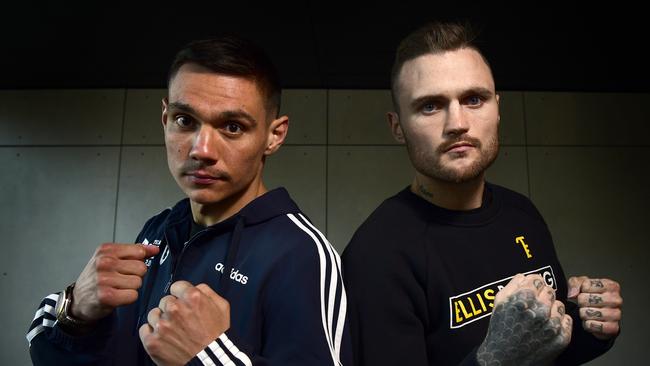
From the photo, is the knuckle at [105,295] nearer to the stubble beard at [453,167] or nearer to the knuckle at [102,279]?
the knuckle at [102,279]

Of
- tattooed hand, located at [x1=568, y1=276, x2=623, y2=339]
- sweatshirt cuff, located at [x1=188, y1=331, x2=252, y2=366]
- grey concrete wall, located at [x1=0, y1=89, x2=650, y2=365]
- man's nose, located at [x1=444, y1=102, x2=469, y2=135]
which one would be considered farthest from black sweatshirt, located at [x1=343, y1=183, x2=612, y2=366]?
grey concrete wall, located at [x1=0, y1=89, x2=650, y2=365]

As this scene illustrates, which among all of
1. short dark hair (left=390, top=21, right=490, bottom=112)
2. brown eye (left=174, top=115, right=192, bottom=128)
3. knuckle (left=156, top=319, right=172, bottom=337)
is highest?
short dark hair (left=390, top=21, right=490, bottom=112)

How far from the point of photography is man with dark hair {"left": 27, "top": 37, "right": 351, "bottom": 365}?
0.89 m

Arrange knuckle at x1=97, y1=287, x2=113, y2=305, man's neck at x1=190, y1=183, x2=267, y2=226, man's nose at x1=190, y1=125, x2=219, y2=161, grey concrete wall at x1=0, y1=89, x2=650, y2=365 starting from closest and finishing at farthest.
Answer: knuckle at x1=97, y1=287, x2=113, y2=305, man's nose at x1=190, y1=125, x2=219, y2=161, man's neck at x1=190, y1=183, x2=267, y2=226, grey concrete wall at x1=0, y1=89, x2=650, y2=365

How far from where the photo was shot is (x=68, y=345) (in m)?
1.00

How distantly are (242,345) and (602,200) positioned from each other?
3.39 meters

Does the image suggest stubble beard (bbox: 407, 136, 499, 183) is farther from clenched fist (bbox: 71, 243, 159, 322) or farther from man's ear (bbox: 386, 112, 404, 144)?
clenched fist (bbox: 71, 243, 159, 322)

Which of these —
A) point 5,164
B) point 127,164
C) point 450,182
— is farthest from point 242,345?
point 5,164

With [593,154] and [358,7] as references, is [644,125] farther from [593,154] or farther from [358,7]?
[358,7]

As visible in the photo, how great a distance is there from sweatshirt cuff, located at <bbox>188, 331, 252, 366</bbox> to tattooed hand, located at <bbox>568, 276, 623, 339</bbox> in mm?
786

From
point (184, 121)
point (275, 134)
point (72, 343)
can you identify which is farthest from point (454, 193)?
point (72, 343)

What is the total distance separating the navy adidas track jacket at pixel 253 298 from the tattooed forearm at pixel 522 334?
30cm

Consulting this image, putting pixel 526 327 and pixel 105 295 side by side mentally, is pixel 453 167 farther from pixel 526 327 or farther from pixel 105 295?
pixel 105 295

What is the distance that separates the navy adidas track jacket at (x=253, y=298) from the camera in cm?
91
